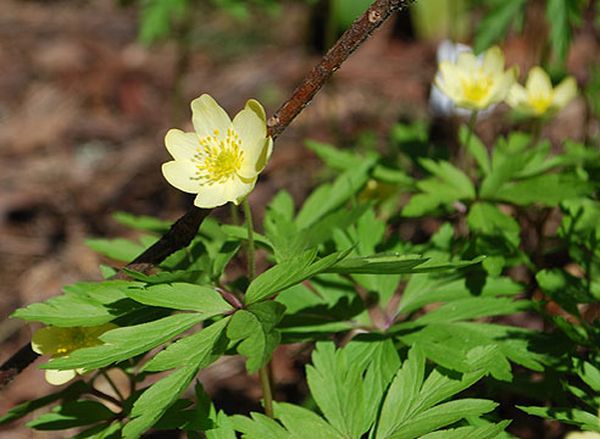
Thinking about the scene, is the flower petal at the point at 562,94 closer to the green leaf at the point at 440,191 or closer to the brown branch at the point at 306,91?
the green leaf at the point at 440,191

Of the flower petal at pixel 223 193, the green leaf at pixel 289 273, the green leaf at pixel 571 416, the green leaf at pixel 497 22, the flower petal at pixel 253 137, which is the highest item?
the green leaf at pixel 497 22

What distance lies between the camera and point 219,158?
161 centimetres

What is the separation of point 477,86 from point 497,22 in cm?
30

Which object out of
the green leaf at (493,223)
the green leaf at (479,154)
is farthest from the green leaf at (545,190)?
the green leaf at (479,154)

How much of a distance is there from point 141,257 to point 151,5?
5.86 ft

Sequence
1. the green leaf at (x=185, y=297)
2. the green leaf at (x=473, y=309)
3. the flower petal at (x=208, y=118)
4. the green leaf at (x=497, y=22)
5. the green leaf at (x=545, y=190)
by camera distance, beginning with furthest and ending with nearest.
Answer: the green leaf at (x=497, y=22) → the green leaf at (x=545, y=190) → the green leaf at (x=473, y=309) → the flower petal at (x=208, y=118) → the green leaf at (x=185, y=297)

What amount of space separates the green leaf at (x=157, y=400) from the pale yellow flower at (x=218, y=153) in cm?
34

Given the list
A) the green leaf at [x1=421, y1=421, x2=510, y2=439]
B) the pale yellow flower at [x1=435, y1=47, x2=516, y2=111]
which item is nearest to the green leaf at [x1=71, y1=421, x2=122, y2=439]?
the green leaf at [x1=421, y1=421, x2=510, y2=439]

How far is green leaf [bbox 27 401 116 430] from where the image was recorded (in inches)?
63.8

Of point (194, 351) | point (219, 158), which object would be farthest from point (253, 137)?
point (194, 351)

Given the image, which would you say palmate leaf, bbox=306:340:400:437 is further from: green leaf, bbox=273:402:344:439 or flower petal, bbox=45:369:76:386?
flower petal, bbox=45:369:76:386

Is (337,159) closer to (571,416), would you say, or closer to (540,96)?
(540,96)

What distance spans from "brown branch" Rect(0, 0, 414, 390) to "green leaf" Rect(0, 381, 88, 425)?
0.35 metres

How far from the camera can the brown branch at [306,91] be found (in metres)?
1.44
